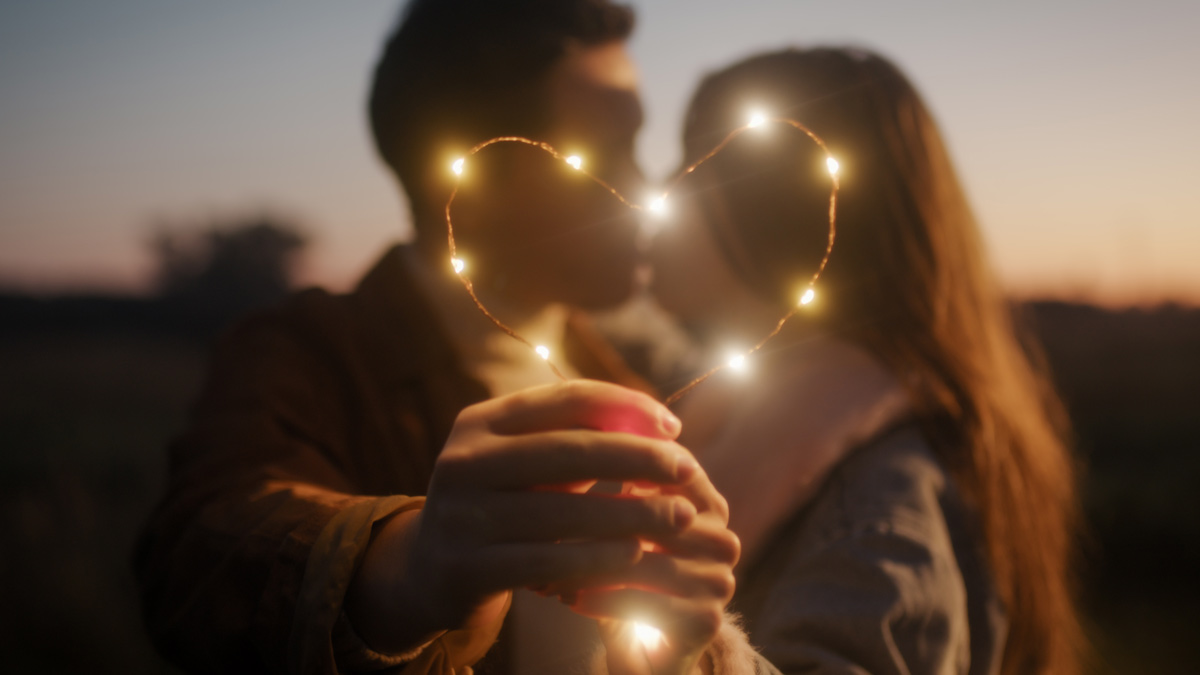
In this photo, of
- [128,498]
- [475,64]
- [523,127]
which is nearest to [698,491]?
[523,127]

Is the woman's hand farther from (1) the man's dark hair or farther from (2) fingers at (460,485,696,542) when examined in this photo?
(1) the man's dark hair

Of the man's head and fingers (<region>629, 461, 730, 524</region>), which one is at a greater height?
the man's head

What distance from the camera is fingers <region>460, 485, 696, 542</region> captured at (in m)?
0.66

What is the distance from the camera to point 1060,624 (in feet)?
5.72

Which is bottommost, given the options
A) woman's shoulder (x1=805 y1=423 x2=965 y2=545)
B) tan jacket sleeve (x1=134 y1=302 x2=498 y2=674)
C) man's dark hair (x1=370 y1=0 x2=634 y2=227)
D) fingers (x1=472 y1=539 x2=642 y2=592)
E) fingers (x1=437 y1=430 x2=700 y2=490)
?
woman's shoulder (x1=805 y1=423 x2=965 y2=545)

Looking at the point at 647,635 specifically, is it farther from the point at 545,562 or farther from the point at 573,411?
the point at 573,411

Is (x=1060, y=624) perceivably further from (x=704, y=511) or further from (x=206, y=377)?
(x=206, y=377)

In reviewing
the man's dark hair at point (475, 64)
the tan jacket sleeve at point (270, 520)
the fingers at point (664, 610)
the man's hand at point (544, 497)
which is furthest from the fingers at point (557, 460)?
the man's dark hair at point (475, 64)

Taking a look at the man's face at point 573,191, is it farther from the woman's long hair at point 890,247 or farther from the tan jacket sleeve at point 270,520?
the tan jacket sleeve at point 270,520

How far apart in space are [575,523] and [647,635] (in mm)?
259

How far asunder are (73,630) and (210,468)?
11.5 ft

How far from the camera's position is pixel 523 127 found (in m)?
1.93

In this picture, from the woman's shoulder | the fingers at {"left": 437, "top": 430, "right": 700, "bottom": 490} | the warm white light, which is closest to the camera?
the fingers at {"left": 437, "top": 430, "right": 700, "bottom": 490}

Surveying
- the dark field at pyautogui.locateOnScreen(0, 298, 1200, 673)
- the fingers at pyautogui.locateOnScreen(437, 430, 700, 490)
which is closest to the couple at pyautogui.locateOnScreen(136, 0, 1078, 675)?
the fingers at pyautogui.locateOnScreen(437, 430, 700, 490)
